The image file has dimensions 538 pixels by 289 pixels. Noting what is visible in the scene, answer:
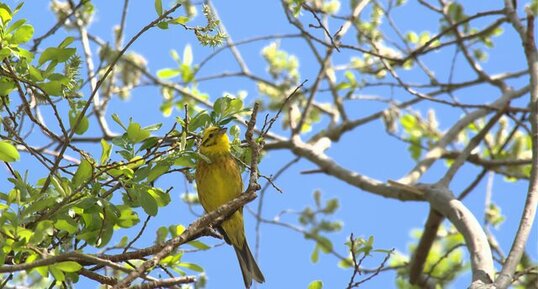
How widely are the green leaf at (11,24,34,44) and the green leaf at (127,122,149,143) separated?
533mm

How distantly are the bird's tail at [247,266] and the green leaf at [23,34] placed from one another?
233 centimetres

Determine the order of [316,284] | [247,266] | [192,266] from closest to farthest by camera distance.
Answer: [316,284], [192,266], [247,266]

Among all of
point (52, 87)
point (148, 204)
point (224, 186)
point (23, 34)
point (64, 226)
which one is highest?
point (224, 186)

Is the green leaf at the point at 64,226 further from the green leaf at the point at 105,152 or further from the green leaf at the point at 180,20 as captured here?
the green leaf at the point at 180,20

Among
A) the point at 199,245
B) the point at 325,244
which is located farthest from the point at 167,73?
the point at 199,245

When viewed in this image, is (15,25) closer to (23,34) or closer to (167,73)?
(23,34)

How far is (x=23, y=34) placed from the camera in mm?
3391

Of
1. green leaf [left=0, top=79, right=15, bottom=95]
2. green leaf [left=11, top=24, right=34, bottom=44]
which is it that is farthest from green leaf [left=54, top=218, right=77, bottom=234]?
green leaf [left=11, top=24, right=34, bottom=44]

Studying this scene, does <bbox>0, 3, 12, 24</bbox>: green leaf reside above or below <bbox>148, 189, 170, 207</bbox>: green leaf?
above

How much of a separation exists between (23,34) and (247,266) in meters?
2.54

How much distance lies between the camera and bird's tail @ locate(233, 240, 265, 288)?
17.3ft

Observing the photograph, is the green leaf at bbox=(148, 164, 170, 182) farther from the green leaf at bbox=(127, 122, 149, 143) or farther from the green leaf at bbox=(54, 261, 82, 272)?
the green leaf at bbox=(54, 261, 82, 272)

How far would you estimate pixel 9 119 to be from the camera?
3762 millimetres

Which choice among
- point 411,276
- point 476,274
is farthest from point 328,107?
point 476,274
